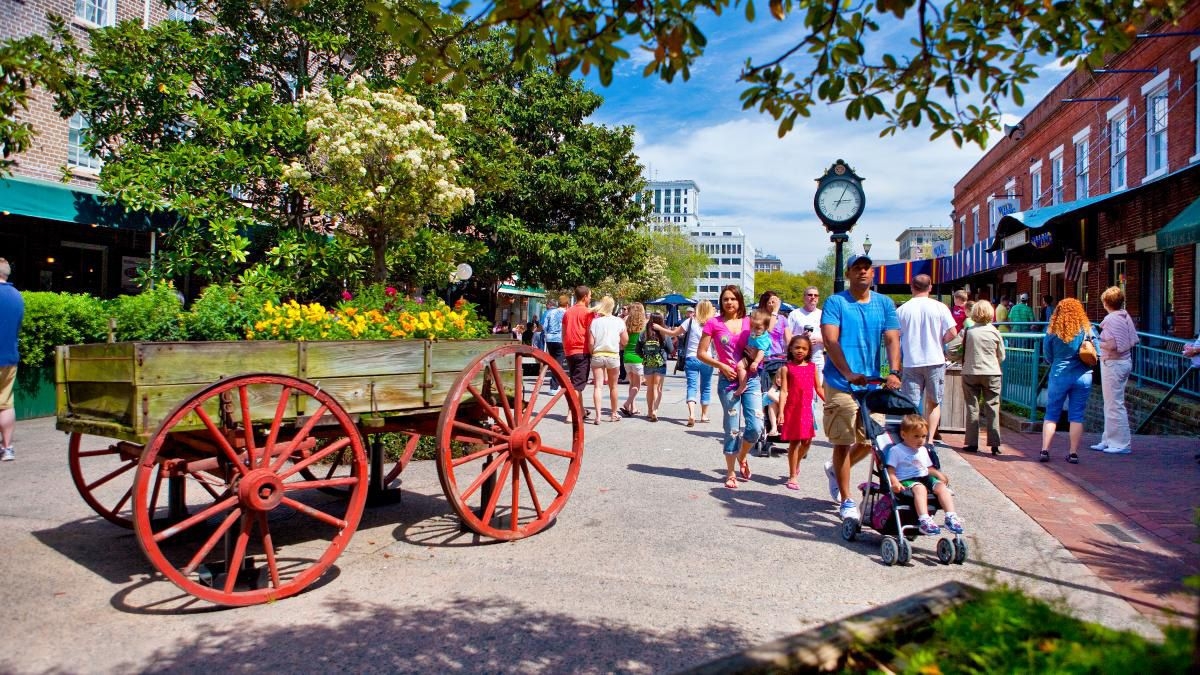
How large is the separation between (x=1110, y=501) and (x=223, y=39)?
546 inches

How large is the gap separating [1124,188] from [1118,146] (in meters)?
1.30

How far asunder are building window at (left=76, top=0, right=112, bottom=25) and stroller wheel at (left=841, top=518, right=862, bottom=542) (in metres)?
17.0

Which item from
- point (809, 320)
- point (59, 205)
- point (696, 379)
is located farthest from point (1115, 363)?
point (59, 205)

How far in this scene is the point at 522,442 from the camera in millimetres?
5078

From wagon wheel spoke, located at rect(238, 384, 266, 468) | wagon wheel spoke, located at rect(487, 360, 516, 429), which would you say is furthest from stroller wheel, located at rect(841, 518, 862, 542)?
wagon wheel spoke, located at rect(238, 384, 266, 468)

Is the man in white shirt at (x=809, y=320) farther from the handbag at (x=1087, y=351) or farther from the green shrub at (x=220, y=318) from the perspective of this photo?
the green shrub at (x=220, y=318)

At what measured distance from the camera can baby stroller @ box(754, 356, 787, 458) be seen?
858cm

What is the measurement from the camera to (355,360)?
452cm

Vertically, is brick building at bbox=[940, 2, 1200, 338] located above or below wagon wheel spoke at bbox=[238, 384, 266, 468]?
above

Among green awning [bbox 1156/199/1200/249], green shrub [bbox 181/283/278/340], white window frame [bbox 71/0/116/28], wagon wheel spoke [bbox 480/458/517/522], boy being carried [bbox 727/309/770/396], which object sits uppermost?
white window frame [bbox 71/0/116/28]

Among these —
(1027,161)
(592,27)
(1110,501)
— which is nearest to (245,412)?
(592,27)

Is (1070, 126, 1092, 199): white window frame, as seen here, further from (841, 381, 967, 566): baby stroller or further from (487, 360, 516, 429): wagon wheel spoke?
(487, 360, 516, 429): wagon wheel spoke

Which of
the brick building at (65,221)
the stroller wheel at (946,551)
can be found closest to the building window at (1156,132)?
the stroller wheel at (946,551)

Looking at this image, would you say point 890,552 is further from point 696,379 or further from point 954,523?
point 696,379
